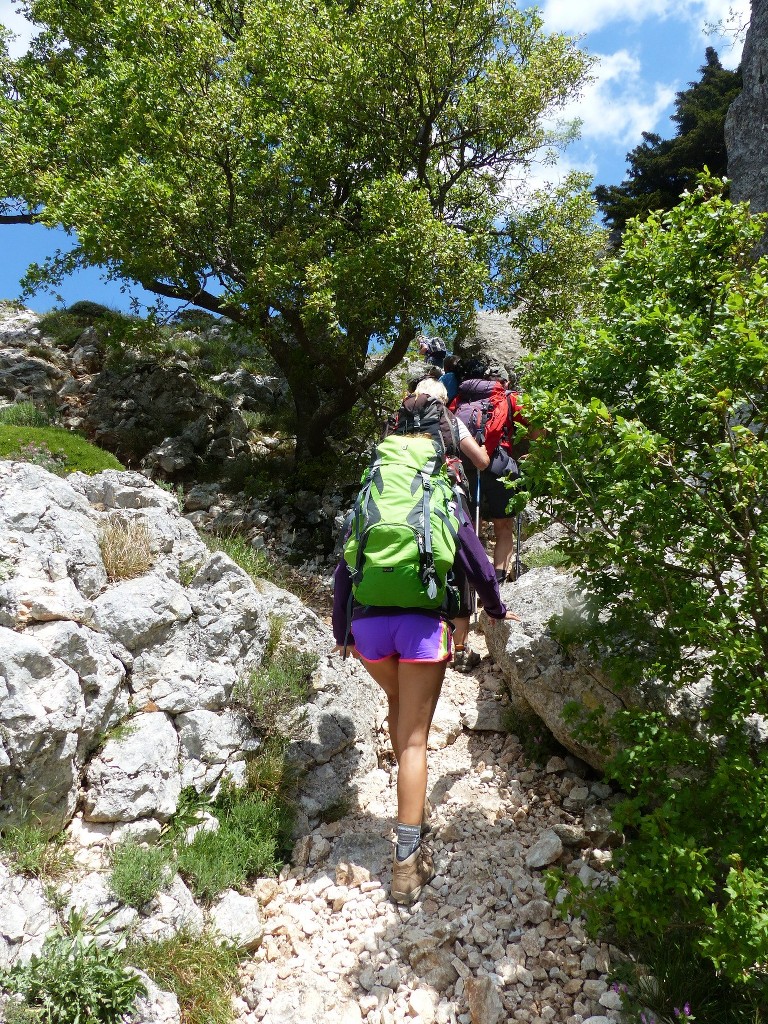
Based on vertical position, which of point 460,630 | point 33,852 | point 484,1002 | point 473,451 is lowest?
point 484,1002

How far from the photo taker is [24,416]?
1104cm

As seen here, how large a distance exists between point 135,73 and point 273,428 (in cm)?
620

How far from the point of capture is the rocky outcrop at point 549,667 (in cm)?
497

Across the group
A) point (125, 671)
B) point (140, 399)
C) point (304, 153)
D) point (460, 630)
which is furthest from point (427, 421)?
point (140, 399)

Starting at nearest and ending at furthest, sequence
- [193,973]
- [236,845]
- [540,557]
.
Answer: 1. [193,973]
2. [236,845]
3. [540,557]

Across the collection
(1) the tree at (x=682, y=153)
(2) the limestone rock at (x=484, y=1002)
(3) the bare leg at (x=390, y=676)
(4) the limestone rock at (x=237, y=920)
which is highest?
(1) the tree at (x=682, y=153)

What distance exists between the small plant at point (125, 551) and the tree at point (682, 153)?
17196 mm

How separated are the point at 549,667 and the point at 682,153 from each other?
20582mm

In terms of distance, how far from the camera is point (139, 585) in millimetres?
5301

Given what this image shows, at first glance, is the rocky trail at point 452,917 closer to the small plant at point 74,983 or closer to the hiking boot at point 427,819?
the hiking boot at point 427,819

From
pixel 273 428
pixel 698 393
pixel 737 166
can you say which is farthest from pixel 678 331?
pixel 273 428

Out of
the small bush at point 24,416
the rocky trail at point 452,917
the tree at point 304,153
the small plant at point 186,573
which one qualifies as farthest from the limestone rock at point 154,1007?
the small bush at point 24,416

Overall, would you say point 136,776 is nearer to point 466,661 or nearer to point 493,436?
point 466,661

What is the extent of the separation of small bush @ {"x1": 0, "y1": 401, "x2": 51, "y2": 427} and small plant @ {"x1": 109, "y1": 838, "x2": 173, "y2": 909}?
8.66m
